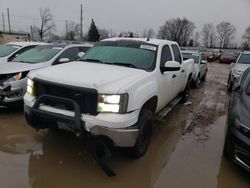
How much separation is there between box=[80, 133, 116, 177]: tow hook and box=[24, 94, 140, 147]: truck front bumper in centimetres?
10

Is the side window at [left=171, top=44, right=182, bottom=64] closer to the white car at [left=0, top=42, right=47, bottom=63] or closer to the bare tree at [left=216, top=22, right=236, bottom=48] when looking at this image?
the white car at [left=0, top=42, right=47, bottom=63]

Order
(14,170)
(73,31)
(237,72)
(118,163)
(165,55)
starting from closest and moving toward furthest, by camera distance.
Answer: (14,170) → (118,163) → (165,55) → (237,72) → (73,31)

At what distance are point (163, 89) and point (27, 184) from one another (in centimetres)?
279

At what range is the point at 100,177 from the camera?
342 cm

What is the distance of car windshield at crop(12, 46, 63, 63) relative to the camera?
6.49 metres

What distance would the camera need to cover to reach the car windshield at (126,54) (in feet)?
14.5

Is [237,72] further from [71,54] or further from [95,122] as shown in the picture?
[95,122]

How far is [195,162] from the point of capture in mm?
3961

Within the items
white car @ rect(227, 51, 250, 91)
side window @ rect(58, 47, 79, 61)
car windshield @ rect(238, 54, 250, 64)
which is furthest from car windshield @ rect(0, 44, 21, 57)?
car windshield @ rect(238, 54, 250, 64)

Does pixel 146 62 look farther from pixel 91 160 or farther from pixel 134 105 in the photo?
pixel 91 160

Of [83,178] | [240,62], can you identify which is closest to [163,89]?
[83,178]

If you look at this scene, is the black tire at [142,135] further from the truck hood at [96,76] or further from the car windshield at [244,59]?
the car windshield at [244,59]

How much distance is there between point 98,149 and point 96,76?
1028 millimetres

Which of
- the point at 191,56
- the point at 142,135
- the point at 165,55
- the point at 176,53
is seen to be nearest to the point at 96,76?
the point at 142,135
